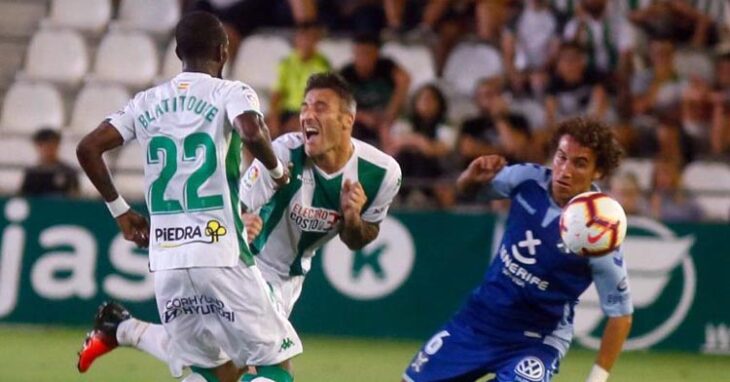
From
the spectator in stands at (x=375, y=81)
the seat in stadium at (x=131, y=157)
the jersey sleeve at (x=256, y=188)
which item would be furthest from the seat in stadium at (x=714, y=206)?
the jersey sleeve at (x=256, y=188)

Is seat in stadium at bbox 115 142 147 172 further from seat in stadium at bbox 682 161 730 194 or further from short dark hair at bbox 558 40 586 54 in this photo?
seat in stadium at bbox 682 161 730 194

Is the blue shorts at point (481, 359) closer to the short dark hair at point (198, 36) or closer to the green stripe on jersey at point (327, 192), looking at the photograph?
the green stripe on jersey at point (327, 192)

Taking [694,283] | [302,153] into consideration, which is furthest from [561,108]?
[302,153]

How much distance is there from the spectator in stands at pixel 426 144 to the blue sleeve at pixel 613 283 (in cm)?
592

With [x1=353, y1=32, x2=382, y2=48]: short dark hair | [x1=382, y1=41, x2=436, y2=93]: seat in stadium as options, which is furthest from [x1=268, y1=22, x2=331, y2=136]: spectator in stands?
[x1=382, y1=41, x2=436, y2=93]: seat in stadium

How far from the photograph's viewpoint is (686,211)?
539 inches

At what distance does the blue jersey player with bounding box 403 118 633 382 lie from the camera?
25.5 ft

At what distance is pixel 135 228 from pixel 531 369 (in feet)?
6.81

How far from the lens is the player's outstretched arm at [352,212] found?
7.86m

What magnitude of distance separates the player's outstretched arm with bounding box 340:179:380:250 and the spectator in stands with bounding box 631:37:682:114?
757 centimetres

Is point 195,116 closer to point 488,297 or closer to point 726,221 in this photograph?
point 488,297

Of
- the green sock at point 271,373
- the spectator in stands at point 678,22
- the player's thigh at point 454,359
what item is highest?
the spectator in stands at point 678,22

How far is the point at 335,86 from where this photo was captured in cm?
825

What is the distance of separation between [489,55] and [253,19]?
2436mm
